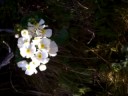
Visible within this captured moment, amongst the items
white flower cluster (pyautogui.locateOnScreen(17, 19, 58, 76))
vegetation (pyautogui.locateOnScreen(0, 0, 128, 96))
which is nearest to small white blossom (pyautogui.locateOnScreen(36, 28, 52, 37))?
white flower cluster (pyautogui.locateOnScreen(17, 19, 58, 76))

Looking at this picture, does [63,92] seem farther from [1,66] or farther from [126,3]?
[126,3]

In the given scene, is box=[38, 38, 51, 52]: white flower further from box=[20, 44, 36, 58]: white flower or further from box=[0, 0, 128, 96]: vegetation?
box=[0, 0, 128, 96]: vegetation

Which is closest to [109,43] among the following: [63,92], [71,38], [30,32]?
[71,38]

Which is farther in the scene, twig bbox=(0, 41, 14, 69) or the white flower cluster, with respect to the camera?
twig bbox=(0, 41, 14, 69)

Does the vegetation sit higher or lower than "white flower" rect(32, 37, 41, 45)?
lower

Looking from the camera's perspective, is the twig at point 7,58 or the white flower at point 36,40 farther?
the twig at point 7,58

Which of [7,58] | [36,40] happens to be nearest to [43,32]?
[36,40]

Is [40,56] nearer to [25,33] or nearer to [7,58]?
[25,33]

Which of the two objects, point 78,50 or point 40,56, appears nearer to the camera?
point 40,56

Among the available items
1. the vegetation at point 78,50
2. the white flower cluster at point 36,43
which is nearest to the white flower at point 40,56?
the white flower cluster at point 36,43

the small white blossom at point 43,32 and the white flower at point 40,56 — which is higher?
the small white blossom at point 43,32

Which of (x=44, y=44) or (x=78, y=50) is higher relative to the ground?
(x=44, y=44)

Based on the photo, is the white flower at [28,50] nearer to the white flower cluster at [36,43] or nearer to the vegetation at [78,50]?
the white flower cluster at [36,43]
